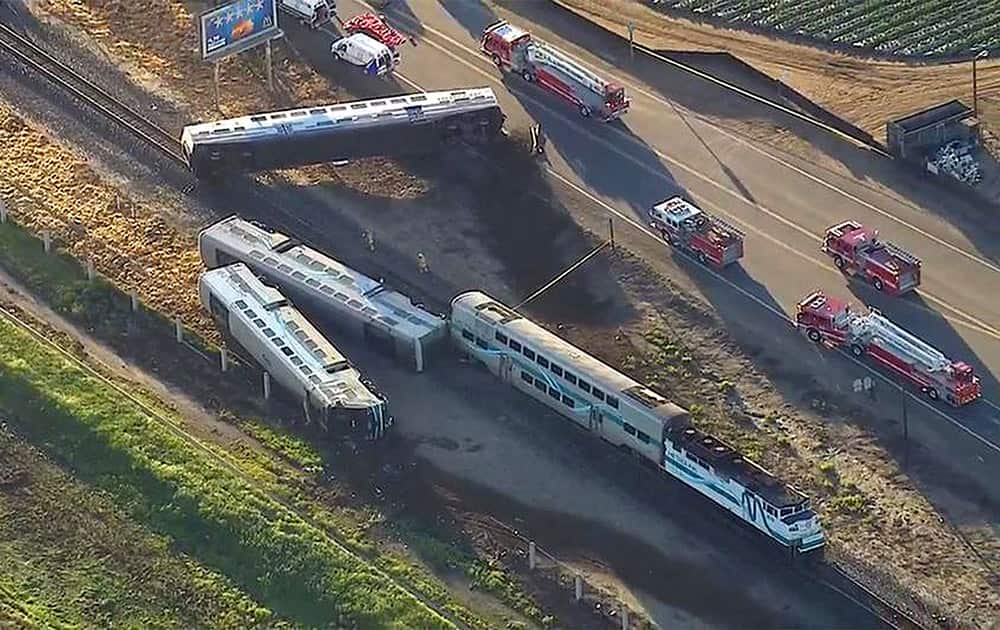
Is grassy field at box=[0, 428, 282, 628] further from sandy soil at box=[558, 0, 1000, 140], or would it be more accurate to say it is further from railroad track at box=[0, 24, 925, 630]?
sandy soil at box=[558, 0, 1000, 140]

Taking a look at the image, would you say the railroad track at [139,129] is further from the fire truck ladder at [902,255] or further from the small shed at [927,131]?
the small shed at [927,131]

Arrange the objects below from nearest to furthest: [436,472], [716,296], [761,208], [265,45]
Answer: [436,472] < [716,296] < [761,208] < [265,45]

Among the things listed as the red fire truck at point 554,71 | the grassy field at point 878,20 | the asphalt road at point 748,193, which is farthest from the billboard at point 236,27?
the grassy field at point 878,20

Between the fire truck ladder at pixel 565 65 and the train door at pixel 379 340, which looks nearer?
the train door at pixel 379 340

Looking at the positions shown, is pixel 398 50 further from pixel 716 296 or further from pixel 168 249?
pixel 716 296

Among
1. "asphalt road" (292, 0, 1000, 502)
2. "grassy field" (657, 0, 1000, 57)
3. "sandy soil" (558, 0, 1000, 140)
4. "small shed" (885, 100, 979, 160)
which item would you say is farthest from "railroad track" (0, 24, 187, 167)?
"small shed" (885, 100, 979, 160)

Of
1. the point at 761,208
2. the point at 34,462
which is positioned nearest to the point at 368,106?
the point at 761,208

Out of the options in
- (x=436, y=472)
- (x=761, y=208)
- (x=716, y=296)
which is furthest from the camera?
(x=761, y=208)
